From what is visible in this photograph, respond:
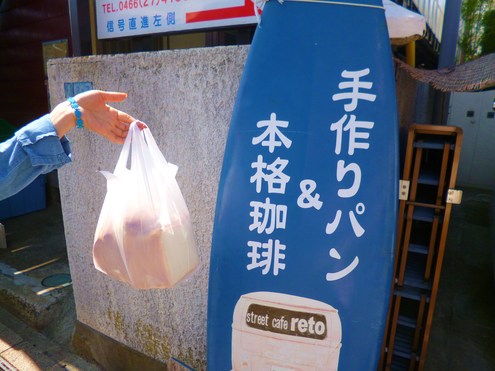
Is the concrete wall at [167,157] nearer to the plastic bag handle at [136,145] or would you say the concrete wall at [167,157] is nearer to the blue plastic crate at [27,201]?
the plastic bag handle at [136,145]

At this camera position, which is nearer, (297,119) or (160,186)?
(297,119)

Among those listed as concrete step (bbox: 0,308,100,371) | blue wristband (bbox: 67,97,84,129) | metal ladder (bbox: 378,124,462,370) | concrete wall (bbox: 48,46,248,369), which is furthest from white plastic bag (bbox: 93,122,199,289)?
concrete step (bbox: 0,308,100,371)

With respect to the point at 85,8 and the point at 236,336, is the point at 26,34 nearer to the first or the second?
the point at 85,8

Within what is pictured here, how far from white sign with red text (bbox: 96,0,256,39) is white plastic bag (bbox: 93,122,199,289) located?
1365 millimetres

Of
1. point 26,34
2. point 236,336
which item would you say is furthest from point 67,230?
point 26,34

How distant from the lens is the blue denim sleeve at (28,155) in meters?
1.33

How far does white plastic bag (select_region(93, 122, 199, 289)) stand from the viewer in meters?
1.63

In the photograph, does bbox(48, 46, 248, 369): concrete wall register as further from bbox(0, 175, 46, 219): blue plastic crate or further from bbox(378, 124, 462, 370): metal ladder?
bbox(0, 175, 46, 219): blue plastic crate

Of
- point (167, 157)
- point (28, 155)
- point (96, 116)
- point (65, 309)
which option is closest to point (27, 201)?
point (65, 309)

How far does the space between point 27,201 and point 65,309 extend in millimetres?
3167

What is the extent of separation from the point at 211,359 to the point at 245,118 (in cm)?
122

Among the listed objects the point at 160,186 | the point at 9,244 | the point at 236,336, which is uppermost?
the point at 160,186

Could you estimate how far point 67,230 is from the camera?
2.94 m

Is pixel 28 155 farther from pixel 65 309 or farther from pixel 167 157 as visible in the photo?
pixel 65 309
